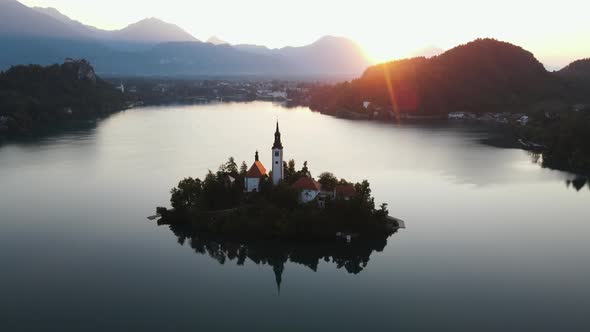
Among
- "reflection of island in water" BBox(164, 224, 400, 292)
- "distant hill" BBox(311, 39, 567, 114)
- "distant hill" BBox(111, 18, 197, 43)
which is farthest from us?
"distant hill" BBox(111, 18, 197, 43)

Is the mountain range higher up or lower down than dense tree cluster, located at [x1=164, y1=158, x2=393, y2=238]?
higher up

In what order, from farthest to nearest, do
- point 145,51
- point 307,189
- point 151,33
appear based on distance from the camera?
point 151,33 → point 145,51 → point 307,189

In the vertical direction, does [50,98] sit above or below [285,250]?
above

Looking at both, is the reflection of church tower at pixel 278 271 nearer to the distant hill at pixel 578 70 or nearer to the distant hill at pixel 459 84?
the distant hill at pixel 459 84

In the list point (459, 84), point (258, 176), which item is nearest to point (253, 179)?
point (258, 176)

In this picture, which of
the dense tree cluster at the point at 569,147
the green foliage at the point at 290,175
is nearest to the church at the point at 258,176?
the green foliage at the point at 290,175

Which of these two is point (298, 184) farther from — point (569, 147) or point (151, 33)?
point (151, 33)

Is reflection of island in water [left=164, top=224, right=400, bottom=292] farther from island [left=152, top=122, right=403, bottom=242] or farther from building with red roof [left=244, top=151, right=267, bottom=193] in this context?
building with red roof [left=244, top=151, right=267, bottom=193]

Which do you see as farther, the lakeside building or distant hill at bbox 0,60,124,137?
distant hill at bbox 0,60,124,137

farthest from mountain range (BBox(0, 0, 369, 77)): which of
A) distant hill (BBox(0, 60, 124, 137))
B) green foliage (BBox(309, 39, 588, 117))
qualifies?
green foliage (BBox(309, 39, 588, 117))
